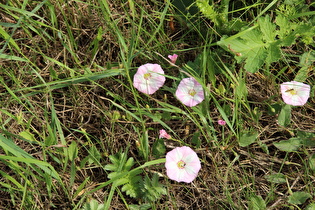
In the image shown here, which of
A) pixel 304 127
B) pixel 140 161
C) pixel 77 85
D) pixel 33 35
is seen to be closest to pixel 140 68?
pixel 77 85

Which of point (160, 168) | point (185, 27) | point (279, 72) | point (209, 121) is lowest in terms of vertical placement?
point (160, 168)

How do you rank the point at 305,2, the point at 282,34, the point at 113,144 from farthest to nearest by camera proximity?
the point at 305,2 → the point at 113,144 → the point at 282,34

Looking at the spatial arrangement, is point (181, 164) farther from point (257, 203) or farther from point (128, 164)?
point (257, 203)

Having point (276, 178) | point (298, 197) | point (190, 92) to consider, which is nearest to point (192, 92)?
point (190, 92)

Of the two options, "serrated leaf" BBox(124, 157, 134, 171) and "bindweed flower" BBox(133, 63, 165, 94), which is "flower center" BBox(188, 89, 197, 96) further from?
"serrated leaf" BBox(124, 157, 134, 171)

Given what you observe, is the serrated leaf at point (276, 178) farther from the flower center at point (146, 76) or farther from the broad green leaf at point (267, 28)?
the flower center at point (146, 76)

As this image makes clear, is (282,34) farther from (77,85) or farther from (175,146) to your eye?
(77,85)

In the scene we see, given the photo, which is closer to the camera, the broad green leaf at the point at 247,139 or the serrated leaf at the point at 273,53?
the serrated leaf at the point at 273,53

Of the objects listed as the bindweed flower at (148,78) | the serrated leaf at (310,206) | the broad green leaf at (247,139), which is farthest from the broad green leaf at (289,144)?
the bindweed flower at (148,78)
